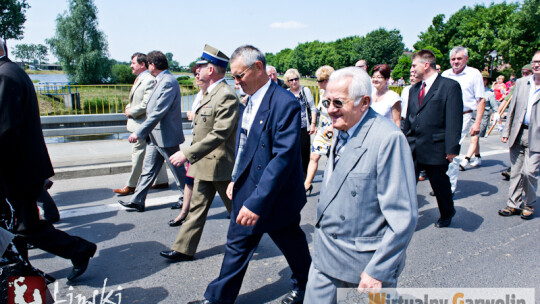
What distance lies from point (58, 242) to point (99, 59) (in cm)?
6214

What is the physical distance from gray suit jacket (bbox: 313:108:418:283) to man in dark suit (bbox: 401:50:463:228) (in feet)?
8.86

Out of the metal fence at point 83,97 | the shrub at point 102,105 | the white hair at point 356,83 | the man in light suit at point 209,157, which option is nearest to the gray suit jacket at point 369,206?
the white hair at point 356,83

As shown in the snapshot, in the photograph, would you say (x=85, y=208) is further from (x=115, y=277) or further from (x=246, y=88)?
(x=246, y=88)

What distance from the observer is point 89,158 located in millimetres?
7555

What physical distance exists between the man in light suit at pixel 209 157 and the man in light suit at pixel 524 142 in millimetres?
3506

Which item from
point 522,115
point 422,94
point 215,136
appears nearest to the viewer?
point 215,136

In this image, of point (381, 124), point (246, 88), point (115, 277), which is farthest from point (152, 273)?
point (381, 124)

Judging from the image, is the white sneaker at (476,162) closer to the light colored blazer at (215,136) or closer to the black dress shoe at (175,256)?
the light colored blazer at (215,136)

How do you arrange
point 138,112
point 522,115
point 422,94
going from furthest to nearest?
1. point 138,112
2. point 522,115
3. point 422,94

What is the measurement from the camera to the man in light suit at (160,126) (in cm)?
467

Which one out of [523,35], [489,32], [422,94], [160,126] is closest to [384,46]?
[489,32]

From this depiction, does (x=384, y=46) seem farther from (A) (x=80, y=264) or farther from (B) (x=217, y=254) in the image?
(A) (x=80, y=264)

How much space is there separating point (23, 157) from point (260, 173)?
169cm

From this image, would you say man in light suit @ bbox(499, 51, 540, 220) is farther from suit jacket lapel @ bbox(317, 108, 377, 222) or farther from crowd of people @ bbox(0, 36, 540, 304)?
suit jacket lapel @ bbox(317, 108, 377, 222)
